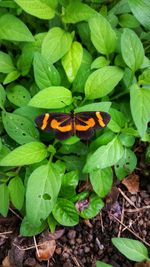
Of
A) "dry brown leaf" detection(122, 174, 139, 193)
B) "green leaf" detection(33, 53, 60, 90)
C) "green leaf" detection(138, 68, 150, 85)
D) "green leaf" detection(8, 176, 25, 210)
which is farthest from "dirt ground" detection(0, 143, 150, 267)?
"green leaf" detection(33, 53, 60, 90)

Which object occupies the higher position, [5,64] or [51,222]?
[5,64]

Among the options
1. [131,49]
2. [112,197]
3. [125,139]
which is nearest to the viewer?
[131,49]

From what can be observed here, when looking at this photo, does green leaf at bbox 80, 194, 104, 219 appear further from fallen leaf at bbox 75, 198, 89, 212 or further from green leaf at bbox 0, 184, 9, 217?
green leaf at bbox 0, 184, 9, 217

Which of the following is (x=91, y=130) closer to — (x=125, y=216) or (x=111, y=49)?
(x=111, y=49)

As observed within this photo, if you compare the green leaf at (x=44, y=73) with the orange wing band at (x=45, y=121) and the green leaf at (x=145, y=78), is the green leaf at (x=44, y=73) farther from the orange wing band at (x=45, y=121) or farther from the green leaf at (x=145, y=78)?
the green leaf at (x=145, y=78)

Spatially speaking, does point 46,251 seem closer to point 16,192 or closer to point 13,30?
point 16,192

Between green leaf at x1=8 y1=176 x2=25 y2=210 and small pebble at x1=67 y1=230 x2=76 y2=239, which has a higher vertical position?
green leaf at x1=8 y1=176 x2=25 y2=210

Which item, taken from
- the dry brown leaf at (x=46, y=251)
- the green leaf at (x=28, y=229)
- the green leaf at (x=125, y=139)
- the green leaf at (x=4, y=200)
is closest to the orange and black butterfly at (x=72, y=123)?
the green leaf at (x=125, y=139)

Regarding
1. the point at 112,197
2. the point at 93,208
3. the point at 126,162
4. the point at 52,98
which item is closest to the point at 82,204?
the point at 93,208
